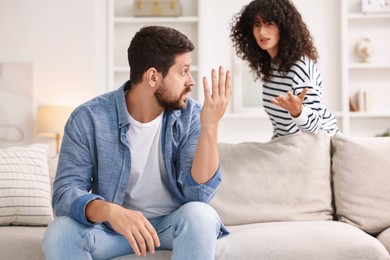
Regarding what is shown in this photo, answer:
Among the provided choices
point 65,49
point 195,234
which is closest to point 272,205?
point 195,234

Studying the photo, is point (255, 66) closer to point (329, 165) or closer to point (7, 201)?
point (329, 165)

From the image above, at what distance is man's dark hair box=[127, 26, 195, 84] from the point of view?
2137 mm

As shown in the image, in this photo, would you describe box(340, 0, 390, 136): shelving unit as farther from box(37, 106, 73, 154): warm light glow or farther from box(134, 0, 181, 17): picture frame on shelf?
box(37, 106, 73, 154): warm light glow

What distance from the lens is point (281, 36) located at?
9.46 feet

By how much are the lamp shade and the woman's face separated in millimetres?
2847

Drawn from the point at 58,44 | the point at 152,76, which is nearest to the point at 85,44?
the point at 58,44

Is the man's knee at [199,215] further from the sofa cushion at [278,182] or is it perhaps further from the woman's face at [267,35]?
the woman's face at [267,35]

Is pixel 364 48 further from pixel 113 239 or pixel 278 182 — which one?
pixel 113 239

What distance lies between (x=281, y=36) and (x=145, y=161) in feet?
3.59

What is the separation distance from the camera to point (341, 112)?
5500 millimetres

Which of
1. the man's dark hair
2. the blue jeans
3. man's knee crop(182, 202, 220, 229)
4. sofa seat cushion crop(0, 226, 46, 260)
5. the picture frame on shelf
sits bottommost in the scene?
sofa seat cushion crop(0, 226, 46, 260)

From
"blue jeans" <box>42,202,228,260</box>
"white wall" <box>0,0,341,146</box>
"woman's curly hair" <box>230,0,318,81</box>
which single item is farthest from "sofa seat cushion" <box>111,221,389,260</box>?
"white wall" <box>0,0,341,146</box>

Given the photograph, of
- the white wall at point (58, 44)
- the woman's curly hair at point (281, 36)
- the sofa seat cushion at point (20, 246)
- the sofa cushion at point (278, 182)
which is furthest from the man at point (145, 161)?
the white wall at point (58, 44)

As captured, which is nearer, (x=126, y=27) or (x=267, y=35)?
(x=267, y=35)
